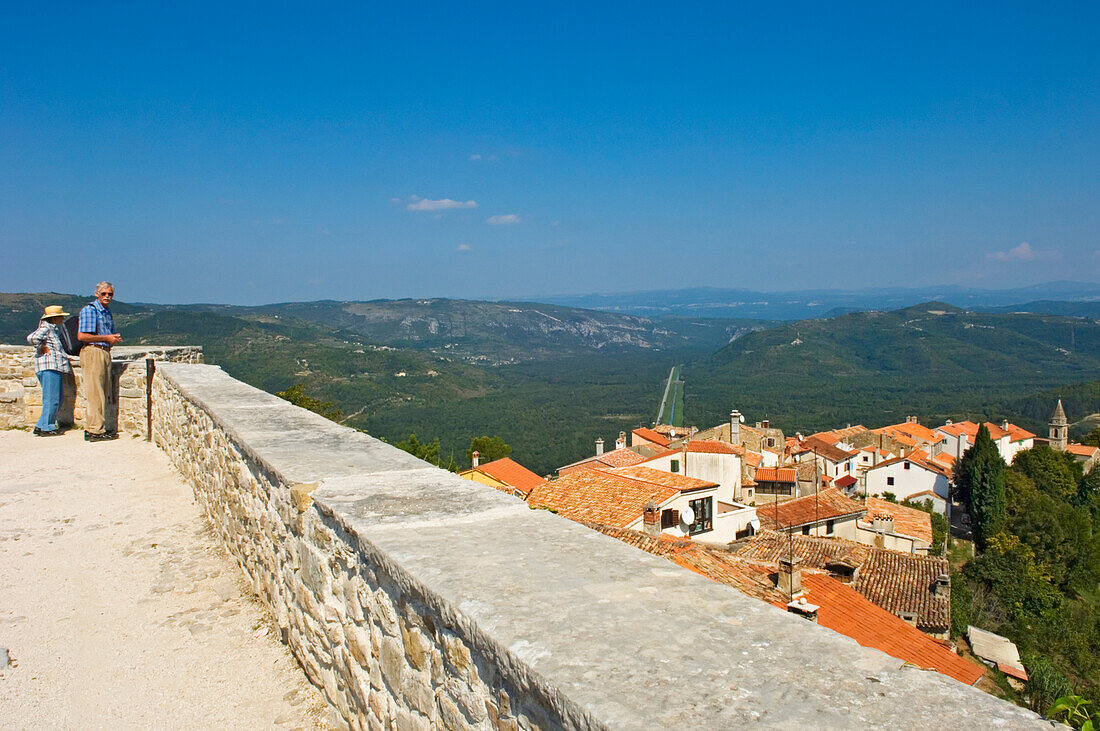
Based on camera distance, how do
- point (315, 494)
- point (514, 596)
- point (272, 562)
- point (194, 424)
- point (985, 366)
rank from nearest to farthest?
point (514, 596), point (315, 494), point (272, 562), point (194, 424), point (985, 366)

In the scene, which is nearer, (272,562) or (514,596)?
(514,596)

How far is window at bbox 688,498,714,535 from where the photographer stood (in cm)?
1681

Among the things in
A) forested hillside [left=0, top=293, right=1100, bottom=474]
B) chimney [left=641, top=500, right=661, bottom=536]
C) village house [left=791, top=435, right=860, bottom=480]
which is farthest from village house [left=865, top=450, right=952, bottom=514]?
chimney [left=641, top=500, right=661, bottom=536]

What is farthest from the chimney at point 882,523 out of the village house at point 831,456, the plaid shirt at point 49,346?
the plaid shirt at point 49,346

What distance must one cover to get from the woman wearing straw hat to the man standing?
37 cm

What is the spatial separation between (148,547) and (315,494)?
233 cm

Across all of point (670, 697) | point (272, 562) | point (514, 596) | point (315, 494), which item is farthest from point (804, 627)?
point (272, 562)

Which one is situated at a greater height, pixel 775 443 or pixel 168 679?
pixel 168 679

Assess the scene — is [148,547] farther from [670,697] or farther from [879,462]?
[879,462]

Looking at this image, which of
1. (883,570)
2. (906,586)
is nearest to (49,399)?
(906,586)

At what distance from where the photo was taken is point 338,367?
293 feet

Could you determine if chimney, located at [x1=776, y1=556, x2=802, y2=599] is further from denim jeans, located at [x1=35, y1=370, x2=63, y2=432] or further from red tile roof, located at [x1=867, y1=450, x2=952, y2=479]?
red tile roof, located at [x1=867, y1=450, x2=952, y2=479]

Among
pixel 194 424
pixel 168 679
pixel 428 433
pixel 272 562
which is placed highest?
pixel 194 424

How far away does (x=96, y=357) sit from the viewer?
25.1ft
